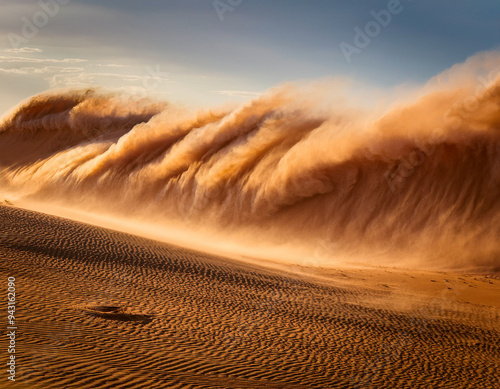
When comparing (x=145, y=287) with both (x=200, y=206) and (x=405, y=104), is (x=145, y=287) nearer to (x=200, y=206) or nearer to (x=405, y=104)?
(x=405, y=104)

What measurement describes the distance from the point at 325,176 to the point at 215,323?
1948cm

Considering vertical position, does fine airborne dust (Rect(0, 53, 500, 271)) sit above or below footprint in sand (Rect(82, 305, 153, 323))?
above

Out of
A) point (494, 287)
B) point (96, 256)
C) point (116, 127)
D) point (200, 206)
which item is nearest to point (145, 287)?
point (96, 256)

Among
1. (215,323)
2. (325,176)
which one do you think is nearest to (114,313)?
(215,323)

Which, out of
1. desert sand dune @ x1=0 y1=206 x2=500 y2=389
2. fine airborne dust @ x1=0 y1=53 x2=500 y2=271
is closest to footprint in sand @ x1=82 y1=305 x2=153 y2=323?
desert sand dune @ x1=0 y1=206 x2=500 y2=389

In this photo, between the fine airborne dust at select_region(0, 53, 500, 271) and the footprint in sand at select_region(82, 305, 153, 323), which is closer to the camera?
the footprint in sand at select_region(82, 305, 153, 323)

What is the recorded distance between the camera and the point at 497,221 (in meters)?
23.8

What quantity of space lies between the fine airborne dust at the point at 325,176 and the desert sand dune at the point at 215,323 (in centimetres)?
578

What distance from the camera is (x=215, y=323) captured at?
11820 mm

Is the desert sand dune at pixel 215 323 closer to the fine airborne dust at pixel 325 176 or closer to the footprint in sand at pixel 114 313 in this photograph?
the footprint in sand at pixel 114 313

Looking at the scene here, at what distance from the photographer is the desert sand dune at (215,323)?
8.21 meters

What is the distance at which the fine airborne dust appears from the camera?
2481cm

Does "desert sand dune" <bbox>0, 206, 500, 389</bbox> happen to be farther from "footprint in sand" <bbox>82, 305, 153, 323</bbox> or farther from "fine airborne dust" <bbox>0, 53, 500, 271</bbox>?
"fine airborne dust" <bbox>0, 53, 500, 271</bbox>

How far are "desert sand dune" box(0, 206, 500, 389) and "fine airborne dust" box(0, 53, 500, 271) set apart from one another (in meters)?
5.78
